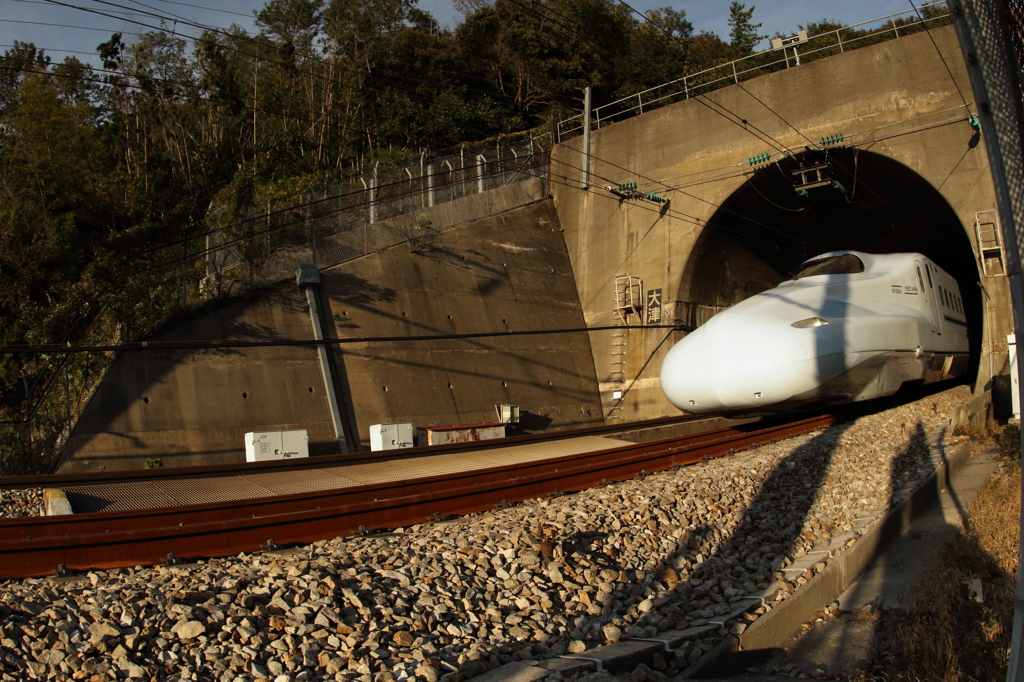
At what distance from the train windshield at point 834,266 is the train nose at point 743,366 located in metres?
3.07

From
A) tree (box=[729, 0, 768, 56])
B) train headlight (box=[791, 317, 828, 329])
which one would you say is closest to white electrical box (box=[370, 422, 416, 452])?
train headlight (box=[791, 317, 828, 329])

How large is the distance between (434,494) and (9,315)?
1658cm

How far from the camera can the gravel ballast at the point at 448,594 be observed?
442 cm

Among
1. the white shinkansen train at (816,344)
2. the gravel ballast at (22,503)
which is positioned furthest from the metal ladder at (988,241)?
the gravel ballast at (22,503)

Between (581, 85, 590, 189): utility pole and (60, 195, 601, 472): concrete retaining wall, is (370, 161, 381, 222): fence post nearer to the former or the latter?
(60, 195, 601, 472): concrete retaining wall

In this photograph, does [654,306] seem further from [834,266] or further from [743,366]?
[743,366]

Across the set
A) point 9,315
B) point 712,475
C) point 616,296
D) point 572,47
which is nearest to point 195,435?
point 9,315

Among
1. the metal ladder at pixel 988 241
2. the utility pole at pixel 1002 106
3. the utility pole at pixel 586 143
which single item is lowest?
the utility pole at pixel 1002 106

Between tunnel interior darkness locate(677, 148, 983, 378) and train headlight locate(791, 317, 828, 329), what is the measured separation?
8102 millimetres

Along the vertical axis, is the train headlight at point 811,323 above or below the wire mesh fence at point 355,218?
below

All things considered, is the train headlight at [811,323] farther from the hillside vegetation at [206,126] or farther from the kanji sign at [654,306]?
the kanji sign at [654,306]

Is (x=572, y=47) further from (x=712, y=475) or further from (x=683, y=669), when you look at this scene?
(x=683, y=669)

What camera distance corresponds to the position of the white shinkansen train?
1177 cm

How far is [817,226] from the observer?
24500mm
